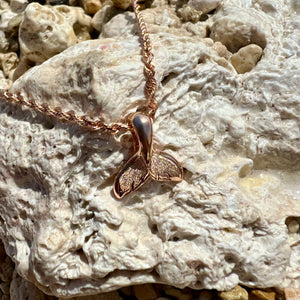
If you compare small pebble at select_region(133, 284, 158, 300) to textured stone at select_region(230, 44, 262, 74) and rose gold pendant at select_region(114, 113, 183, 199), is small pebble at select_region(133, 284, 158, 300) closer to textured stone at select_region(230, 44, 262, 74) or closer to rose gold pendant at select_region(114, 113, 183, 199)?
rose gold pendant at select_region(114, 113, 183, 199)

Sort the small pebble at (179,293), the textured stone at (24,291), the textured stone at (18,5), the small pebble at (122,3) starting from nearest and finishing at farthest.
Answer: the small pebble at (179,293) < the textured stone at (24,291) < the small pebble at (122,3) < the textured stone at (18,5)

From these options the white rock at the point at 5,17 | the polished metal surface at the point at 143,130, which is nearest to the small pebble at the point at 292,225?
the polished metal surface at the point at 143,130

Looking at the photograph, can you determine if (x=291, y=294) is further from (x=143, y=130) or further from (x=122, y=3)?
(x=122, y=3)

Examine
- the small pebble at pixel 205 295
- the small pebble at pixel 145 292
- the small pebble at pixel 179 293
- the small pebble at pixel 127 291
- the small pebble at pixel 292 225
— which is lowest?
the small pebble at pixel 127 291

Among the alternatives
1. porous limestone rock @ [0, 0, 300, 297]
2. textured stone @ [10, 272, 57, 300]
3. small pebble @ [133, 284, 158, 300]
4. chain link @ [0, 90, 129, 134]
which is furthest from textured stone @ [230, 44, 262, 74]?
textured stone @ [10, 272, 57, 300]

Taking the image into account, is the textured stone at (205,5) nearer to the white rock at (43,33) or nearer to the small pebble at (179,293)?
the white rock at (43,33)

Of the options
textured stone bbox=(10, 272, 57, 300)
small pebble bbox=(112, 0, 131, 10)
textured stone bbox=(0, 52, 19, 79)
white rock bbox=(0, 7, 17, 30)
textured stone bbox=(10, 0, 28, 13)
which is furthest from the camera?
textured stone bbox=(10, 0, 28, 13)

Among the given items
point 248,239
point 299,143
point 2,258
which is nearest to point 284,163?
point 299,143
